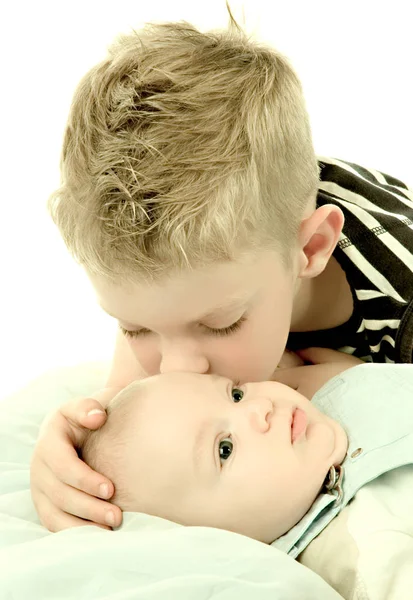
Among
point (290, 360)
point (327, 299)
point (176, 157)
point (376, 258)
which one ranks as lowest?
point (290, 360)

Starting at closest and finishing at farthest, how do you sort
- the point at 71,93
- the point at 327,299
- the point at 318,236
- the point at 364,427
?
the point at 364,427 → the point at 318,236 → the point at 327,299 → the point at 71,93

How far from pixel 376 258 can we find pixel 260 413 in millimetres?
442

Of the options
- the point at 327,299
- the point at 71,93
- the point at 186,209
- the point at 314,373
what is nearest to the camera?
the point at 186,209

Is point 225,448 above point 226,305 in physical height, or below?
below

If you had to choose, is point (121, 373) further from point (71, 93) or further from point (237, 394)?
point (71, 93)

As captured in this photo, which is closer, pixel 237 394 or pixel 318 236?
pixel 237 394

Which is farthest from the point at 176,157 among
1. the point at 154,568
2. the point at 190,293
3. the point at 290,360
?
the point at 290,360

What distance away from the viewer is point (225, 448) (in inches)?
45.1

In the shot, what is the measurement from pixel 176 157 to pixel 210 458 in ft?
1.24

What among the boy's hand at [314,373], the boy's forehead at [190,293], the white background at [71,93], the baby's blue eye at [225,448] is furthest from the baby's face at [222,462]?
the white background at [71,93]

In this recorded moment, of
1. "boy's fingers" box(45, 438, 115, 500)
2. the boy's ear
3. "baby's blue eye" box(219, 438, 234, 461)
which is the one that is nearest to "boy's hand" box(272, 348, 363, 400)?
the boy's ear

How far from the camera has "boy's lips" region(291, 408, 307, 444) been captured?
1.16 meters

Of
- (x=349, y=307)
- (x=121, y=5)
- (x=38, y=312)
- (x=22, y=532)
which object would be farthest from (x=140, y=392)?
(x=121, y=5)

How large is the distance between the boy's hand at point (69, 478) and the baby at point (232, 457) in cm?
2
